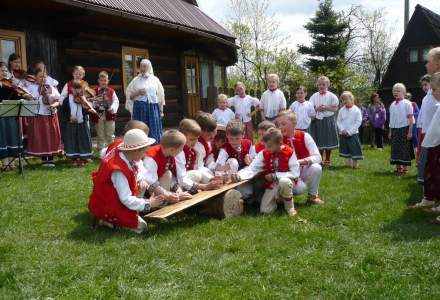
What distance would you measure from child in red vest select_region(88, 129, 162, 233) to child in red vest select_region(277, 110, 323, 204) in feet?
6.21

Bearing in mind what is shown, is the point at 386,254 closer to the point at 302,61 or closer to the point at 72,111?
the point at 72,111

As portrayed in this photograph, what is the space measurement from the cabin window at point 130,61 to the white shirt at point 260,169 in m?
8.04

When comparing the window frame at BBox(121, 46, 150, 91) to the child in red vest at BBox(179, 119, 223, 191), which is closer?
the child in red vest at BBox(179, 119, 223, 191)

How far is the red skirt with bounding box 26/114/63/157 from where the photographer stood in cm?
848

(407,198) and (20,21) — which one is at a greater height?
(20,21)

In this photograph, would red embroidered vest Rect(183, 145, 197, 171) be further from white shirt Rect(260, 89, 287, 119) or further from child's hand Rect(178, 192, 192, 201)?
white shirt Rect(260, 89, 287, 119)

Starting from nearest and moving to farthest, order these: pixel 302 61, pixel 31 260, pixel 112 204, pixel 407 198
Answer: pixel 31 260, pixel 112 204, pixel 407 198, pixel 302 61

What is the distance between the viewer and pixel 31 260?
3.67 metres

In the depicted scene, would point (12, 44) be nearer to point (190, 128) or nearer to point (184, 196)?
point (190, 128)

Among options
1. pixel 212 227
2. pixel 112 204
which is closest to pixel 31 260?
pixel 112 204

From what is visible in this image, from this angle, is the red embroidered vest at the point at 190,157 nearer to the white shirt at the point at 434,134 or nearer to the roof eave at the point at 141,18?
the white shirt at the point at 434,134

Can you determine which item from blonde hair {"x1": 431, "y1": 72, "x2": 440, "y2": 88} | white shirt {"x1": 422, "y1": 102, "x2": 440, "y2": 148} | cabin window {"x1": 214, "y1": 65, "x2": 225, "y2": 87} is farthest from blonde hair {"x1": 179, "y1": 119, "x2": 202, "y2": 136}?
cabin window {"x1": 214, "y1": 65, "x2": 225, "y2": 87}

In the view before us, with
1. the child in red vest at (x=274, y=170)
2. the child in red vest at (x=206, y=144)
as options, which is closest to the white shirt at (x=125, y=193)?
the child in red vest at (x=274, y=170)

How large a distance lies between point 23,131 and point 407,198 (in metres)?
6.62
